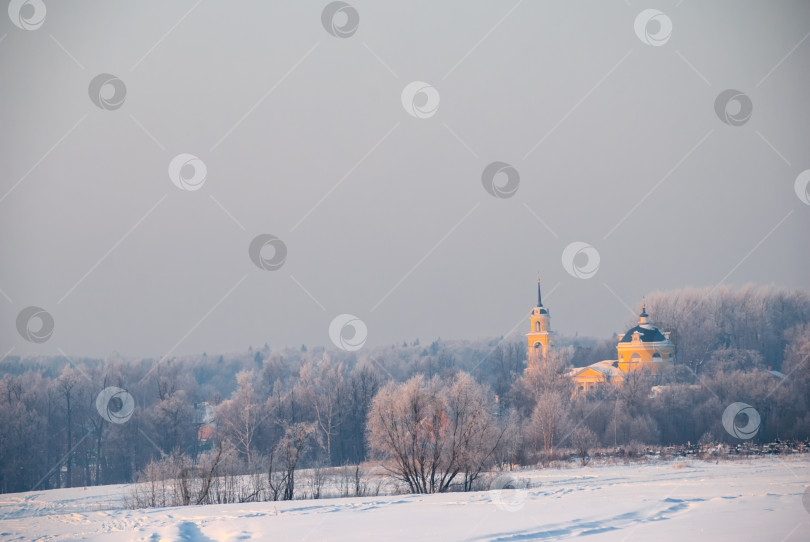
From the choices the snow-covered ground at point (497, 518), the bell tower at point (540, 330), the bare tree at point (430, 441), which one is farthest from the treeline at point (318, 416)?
the bell tower at point (540, 330)

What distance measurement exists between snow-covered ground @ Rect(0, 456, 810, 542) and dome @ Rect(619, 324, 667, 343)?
47355 millimetres

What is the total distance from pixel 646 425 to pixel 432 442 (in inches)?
1016

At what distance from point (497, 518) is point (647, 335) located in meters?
55.6

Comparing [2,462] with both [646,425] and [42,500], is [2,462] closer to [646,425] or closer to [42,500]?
[42,500]

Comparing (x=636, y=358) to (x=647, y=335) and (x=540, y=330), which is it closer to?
(x=647, y=335)

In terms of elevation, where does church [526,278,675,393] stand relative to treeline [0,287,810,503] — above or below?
above

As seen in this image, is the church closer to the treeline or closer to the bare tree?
the treeline

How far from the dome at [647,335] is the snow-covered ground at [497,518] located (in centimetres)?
4735

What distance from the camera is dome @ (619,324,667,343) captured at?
227 feet

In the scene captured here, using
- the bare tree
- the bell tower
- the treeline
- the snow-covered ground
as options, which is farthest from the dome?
the snow-covered ground

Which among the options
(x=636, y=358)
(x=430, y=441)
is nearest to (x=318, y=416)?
(x=430, y=441)

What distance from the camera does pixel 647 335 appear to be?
69.5m

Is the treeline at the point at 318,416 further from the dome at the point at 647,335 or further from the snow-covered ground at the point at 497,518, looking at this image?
the snow-covered ground at the point at 497,518

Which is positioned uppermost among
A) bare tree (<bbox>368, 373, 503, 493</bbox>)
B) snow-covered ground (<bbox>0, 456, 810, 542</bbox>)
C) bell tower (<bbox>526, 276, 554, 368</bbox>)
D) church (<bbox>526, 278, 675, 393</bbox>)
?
bell tower (<bbox>526, 276, 554, 368</bbox>)
